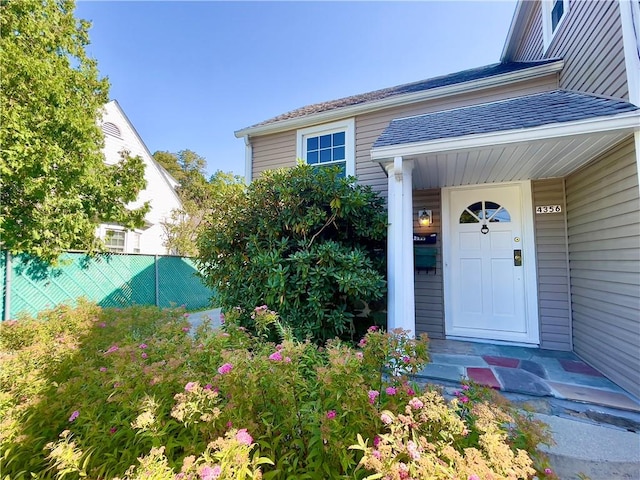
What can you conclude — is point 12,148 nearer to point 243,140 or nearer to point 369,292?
point 243,140

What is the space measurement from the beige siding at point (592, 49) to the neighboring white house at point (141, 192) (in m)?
11.6

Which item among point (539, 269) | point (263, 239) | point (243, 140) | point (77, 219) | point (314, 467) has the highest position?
point (243, 140)

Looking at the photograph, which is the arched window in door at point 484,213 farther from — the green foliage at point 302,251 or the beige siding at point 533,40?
the beige siding at point 533,40

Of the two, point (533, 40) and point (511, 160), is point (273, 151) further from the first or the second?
point (533, 40)

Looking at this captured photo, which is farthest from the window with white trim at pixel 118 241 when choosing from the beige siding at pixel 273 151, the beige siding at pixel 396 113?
the beige siding at pixel 396 113

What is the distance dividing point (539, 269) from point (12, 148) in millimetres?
8680

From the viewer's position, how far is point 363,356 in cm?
189

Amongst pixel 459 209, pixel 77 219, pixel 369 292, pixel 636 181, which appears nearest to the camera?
pixel 636 181

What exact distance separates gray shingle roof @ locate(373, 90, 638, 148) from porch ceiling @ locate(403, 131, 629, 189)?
8.2 inches

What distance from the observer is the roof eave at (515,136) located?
103 inches

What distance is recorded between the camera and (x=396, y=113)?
513 centimetres

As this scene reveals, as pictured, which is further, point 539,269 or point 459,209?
point 459,209

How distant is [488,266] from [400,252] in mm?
1760

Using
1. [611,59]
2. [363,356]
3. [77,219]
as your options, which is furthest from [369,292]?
[77,219]
